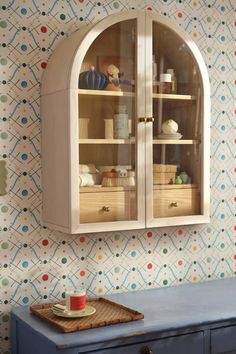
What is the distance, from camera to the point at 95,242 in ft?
8.95

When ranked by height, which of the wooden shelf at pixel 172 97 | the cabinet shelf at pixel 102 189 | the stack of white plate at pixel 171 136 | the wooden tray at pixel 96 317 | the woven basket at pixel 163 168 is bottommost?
the wooden tray at pixel 96 317

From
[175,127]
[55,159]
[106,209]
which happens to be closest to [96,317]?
[106,209]

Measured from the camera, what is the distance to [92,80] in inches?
96.3

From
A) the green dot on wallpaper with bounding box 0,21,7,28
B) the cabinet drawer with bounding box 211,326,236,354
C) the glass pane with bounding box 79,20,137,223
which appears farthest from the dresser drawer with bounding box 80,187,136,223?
the green dot on wallpaper with bounding box 0,21,7,28

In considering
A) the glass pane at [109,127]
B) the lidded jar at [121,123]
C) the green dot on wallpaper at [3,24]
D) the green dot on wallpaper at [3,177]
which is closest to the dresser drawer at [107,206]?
the glass pane at [109,127]

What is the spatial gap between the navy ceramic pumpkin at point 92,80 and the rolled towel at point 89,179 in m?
0.36

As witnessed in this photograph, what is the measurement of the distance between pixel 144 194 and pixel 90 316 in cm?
57

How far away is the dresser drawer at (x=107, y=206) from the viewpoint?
2.45m

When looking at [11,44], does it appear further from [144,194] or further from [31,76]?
[144,194]

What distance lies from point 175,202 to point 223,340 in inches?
24.6

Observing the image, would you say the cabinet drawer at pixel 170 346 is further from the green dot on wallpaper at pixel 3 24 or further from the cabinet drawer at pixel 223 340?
the green dot on wallpaper at pixel 3 24

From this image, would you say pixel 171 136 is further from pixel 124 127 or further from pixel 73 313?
pixel 73 313

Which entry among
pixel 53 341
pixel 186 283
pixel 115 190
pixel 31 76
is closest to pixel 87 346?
pixel 53 341

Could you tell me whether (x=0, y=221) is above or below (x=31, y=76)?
below
